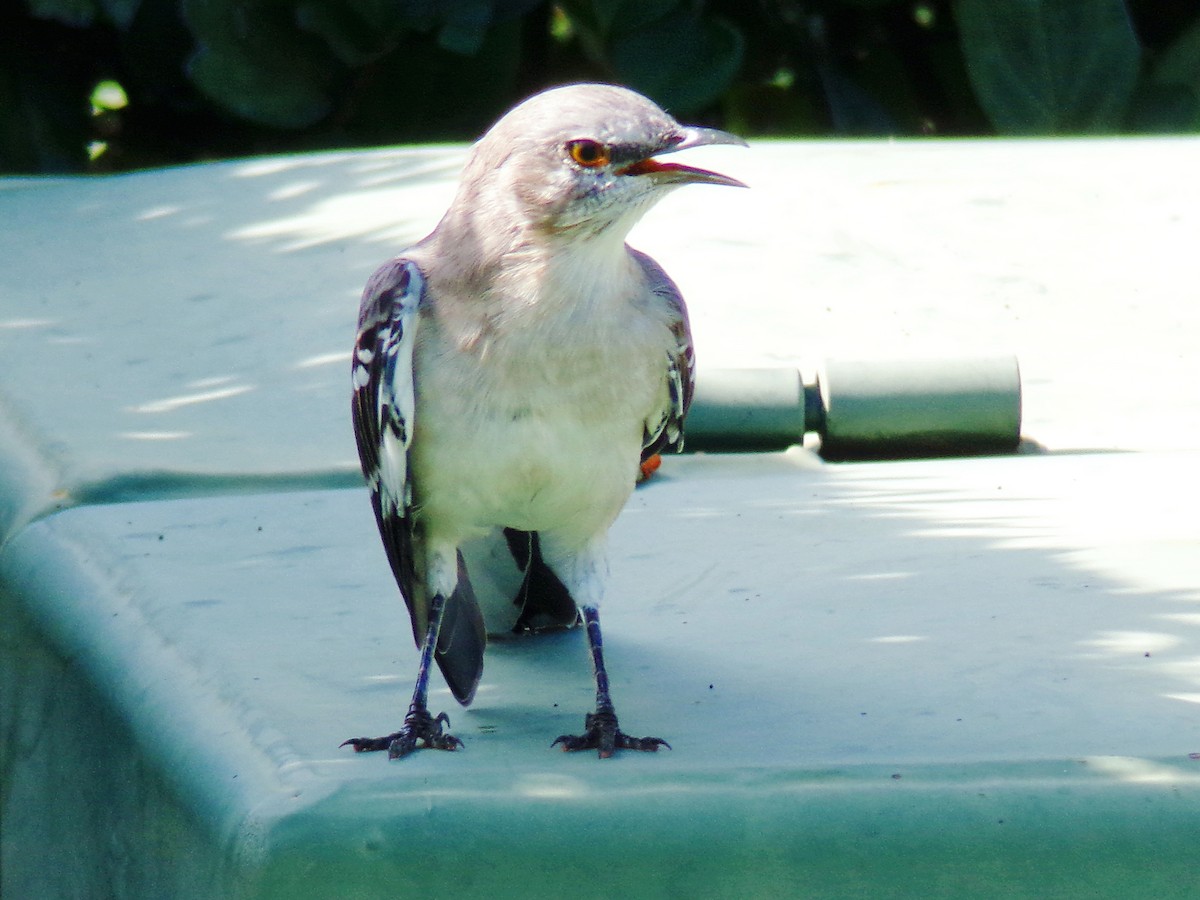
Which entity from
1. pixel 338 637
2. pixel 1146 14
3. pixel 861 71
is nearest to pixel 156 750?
pixel 338 637

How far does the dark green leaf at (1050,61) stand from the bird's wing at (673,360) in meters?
5.23

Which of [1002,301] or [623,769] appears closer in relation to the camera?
[623,769]

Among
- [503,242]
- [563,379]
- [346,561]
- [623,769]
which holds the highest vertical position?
[503,242]

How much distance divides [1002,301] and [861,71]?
3.54m

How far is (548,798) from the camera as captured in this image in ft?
7.26

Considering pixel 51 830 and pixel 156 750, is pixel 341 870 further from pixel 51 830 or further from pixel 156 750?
pixel 51 830

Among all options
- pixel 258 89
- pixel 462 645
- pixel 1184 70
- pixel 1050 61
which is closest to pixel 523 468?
pixel 462 645

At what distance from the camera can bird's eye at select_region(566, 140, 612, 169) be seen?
2471 millimetres

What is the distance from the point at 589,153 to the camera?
248 centimetres

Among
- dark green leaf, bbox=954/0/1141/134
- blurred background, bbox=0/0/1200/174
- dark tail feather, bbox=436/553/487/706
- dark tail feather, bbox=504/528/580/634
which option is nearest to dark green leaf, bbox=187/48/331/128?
blurred background, bbox=0/0/1200/174

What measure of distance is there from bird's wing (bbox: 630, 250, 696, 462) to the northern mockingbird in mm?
10

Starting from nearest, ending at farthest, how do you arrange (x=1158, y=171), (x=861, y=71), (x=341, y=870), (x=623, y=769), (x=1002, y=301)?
(x=341, y=870)
(x=623, y=769)
(x=1002, y=301)
(x=1158, y=171)
(x=861, y=71)

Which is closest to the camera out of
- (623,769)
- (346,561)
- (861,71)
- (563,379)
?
(623,769)

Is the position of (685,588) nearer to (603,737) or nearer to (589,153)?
(603,737)
